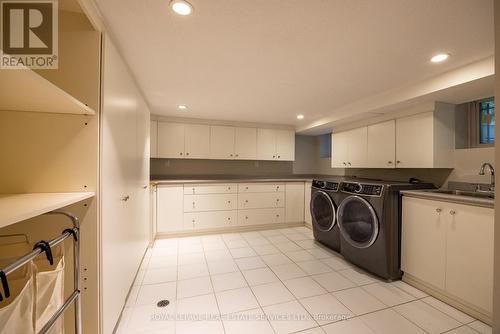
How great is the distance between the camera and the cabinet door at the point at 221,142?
12.4ft

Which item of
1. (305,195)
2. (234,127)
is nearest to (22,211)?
(234,127)

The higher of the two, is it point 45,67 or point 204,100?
point 204,100

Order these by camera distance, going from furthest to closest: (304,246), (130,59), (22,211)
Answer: (304,246) → (130,59) → (22,211)

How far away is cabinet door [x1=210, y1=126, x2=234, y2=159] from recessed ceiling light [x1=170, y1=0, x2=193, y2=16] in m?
2.65

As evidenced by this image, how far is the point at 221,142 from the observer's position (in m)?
3.82

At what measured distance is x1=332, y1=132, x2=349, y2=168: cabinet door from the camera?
3.37 metres

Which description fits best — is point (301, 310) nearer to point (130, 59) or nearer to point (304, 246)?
point (304, 246)

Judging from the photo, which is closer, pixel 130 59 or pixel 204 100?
pixel 130 59

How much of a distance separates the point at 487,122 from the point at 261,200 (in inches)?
118

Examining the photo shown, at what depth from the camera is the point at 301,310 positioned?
1664mm

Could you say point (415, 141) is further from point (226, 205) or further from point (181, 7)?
point (226, 205)

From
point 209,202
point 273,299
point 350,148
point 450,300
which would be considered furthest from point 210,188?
point 450,300

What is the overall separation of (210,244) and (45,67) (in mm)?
2695

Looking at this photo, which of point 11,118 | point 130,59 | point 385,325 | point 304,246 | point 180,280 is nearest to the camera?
point 11,118
